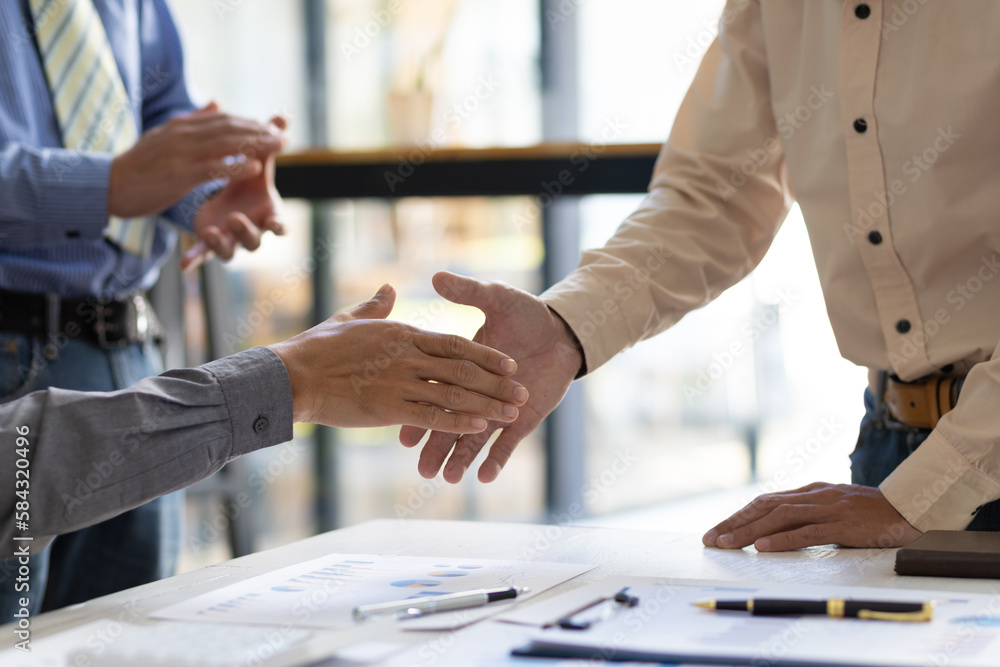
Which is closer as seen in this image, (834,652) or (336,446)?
(834,652)

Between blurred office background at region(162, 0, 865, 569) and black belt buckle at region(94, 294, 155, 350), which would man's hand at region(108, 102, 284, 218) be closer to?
black belt buckle at region(94, 294, 155, 350)

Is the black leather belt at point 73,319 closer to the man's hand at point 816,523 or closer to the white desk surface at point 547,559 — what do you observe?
the white desk surface at point 547,559

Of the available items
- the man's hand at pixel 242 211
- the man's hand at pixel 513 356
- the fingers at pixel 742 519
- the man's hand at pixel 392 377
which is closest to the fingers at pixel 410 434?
the man's hand at pixel 513 356

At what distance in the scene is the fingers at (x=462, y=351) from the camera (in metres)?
1.12

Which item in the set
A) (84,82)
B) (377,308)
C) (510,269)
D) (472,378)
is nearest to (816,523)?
(472,378)

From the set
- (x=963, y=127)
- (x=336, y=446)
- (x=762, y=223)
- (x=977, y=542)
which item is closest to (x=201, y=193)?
(x=762, y=223)

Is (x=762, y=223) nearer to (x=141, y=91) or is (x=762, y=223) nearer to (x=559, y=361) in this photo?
(x=559, y=361)

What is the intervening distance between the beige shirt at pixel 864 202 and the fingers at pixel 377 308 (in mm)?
242

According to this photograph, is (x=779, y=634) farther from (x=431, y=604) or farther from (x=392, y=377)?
(x=392, y=377)

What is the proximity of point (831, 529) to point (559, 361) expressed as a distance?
44 centimetres

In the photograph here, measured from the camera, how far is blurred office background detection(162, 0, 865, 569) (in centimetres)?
332

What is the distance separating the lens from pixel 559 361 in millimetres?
1358

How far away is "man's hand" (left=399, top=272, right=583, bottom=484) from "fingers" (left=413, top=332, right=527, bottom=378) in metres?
0.12

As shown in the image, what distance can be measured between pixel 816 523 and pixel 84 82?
1.35 meters
